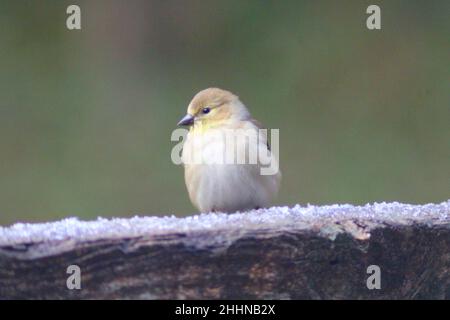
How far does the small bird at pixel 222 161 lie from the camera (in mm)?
5004

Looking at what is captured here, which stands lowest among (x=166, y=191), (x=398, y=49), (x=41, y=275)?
(x=166, y=191)

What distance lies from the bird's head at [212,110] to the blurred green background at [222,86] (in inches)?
157

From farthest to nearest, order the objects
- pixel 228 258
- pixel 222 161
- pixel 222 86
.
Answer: pixel 222 86 → pixel 222 161 → pixel 228 258

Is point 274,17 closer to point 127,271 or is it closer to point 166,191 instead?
point 166,191

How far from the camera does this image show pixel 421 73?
33.7ft

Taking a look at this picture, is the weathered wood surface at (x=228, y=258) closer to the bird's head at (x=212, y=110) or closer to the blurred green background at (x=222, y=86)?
the bird's head at (x=212, y=110)

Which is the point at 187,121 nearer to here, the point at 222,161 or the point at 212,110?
the point at 212,110

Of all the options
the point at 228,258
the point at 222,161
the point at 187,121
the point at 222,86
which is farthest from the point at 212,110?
the point at 222,86

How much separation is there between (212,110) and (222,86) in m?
4.86

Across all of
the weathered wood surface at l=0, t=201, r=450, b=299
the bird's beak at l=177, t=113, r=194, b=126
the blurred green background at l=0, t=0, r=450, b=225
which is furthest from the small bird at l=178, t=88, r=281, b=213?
the blurred green background at l=0, t=0, r=450, b=225

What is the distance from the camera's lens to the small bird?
500 cm

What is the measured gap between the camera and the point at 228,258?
9.89 feet
